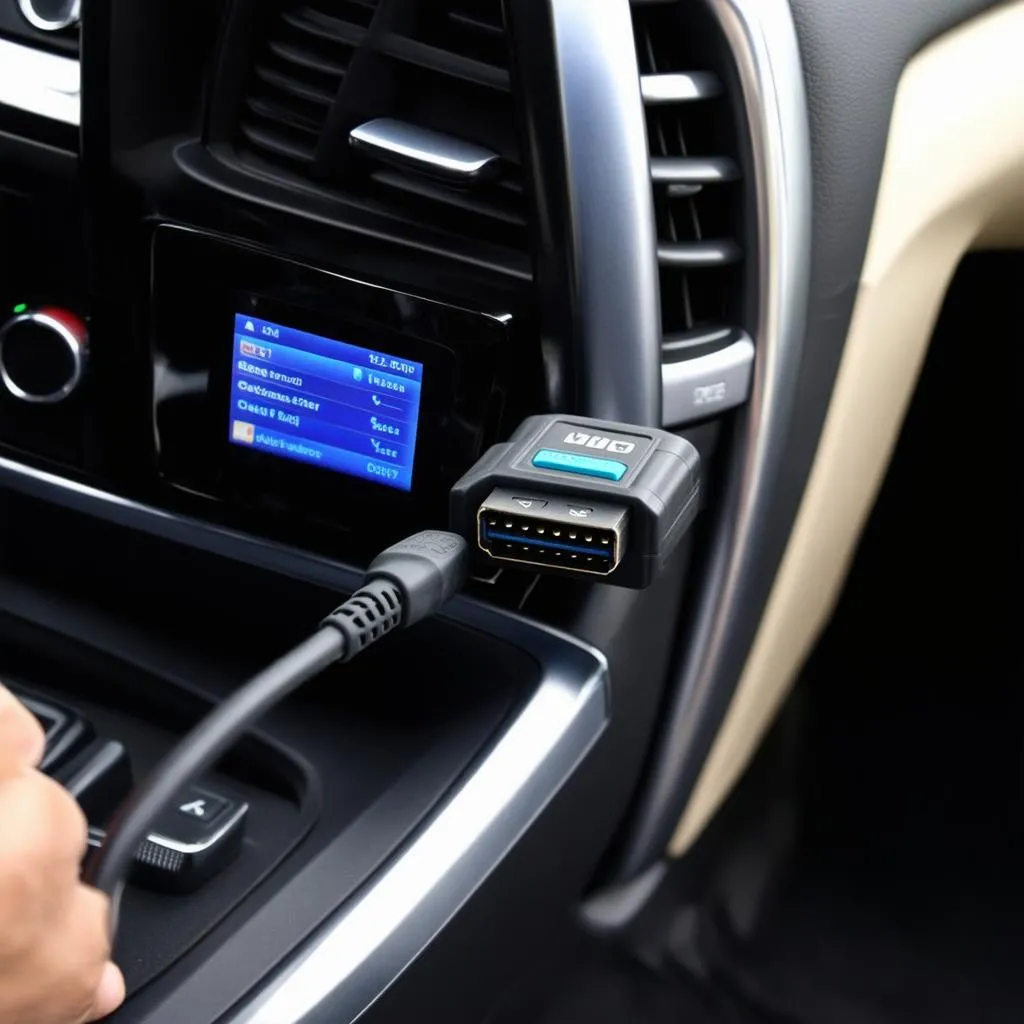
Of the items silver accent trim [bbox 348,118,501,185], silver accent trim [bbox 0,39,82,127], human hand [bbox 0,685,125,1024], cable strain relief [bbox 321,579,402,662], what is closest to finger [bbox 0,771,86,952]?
human hand [bbox 0,685,125,1024]

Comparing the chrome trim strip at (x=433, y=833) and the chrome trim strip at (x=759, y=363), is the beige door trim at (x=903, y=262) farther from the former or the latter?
the chrome trim strip at (x=433, y=833)

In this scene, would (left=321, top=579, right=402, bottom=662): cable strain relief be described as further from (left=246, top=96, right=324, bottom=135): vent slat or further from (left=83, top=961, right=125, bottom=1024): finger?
(left=246, top=96, right=324, bottom=135): vent slat

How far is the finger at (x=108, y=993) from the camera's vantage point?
52cm

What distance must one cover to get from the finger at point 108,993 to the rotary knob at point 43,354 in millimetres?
413

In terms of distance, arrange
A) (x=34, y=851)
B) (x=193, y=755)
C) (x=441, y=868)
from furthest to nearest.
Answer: (x=441, y=868), (x=193, y=755), (x=34, y=851)

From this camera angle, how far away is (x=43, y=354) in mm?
848

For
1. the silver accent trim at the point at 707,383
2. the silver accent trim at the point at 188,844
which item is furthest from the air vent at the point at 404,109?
the silver accent trim at the point at 188,844

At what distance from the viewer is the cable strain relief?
0.58m

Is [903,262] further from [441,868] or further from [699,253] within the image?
[441,868]

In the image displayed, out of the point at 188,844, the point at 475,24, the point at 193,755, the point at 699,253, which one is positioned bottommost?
the point at 188,844

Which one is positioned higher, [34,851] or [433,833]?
[34,851]

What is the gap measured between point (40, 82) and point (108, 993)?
1.83 ft

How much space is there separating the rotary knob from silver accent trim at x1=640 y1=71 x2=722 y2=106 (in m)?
0.36

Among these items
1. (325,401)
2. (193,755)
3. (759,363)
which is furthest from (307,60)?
(193,755)
